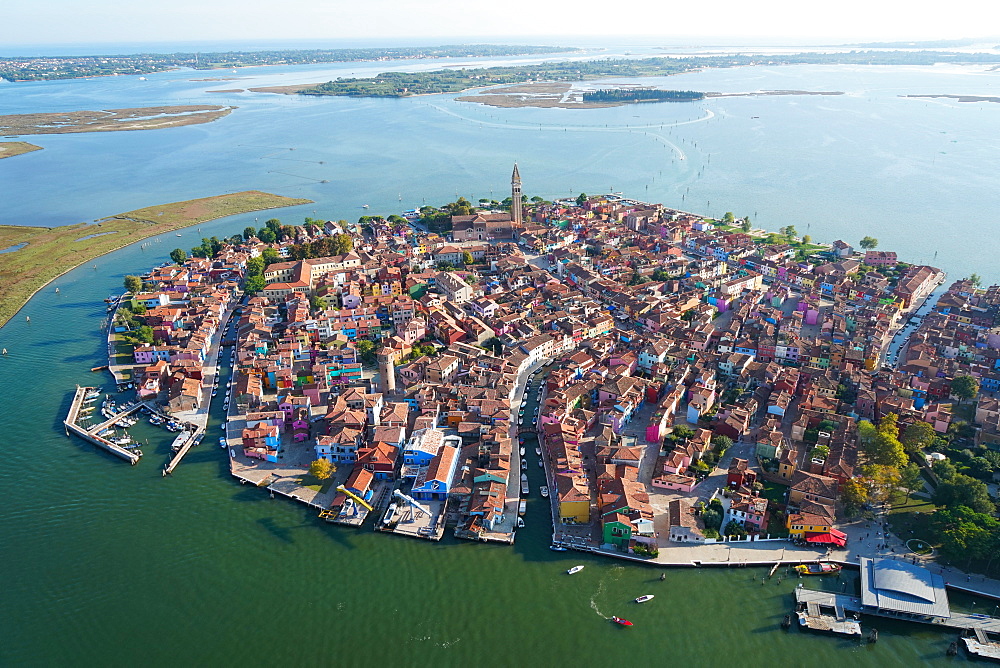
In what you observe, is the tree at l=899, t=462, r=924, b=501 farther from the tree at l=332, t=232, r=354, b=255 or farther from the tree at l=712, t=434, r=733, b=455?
the tree at l=332, t=232, r=354, b=255

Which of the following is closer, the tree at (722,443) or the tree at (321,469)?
the tree at (321,469)

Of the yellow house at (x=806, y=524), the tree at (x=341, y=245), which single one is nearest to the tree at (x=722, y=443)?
the yellow house at (x=806, y=524)

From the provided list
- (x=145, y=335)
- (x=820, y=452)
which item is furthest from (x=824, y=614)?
(x=145, y=335)

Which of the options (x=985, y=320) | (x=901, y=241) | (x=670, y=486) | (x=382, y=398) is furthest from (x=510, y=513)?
(x=901, y=241)

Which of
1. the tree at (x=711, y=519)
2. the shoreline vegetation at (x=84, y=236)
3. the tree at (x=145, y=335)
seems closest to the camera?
the tree at (x=711, y=519)

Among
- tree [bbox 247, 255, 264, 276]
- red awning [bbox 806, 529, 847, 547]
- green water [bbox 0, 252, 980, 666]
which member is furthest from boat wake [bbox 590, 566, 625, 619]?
tree [bbox 247, 255, 264, 276]

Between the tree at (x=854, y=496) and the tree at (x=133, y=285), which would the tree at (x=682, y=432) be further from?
the tree at (x=133, y=285)

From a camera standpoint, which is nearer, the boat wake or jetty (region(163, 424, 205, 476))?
the boat wake
